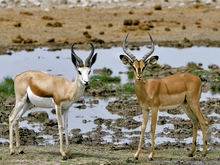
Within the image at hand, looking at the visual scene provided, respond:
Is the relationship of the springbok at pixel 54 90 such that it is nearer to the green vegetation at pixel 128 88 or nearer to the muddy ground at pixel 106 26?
the green vegetation at pixel 128 88

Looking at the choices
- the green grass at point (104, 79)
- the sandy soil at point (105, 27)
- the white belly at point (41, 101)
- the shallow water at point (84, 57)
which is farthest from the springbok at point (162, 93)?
the sandy soil at point (105, 27)

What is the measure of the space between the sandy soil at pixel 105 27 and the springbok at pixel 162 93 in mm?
16845

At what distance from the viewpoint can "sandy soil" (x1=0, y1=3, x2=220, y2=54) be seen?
31750mm

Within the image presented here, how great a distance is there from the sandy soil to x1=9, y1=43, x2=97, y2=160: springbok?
16293 mm

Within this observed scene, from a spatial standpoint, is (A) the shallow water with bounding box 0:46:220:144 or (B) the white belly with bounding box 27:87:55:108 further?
(A) the shallow water with bounding box 0:46:220:144

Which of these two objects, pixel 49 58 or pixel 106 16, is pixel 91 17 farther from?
pixel 49 58

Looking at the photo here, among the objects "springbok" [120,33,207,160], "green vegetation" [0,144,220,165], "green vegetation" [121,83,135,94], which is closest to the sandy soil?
"green vegetation" [121,83,135,94]

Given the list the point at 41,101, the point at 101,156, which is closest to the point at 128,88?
the point at 101,156

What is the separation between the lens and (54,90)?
12.8 meters

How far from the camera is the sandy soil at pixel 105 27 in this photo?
31.8 metres

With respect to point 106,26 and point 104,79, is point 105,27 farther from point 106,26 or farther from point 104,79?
point 104,79

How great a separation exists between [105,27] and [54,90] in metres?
22.6

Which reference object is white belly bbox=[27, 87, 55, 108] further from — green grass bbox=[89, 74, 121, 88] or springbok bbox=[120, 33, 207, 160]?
green grass bbox=[89, 74, 121, 88]

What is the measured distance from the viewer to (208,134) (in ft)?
50.6
